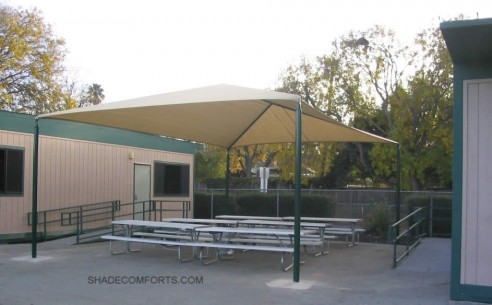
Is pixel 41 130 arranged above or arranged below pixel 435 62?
below

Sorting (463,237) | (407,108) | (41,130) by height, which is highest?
(407,108)

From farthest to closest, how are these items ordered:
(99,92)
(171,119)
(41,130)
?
(99,92) < (41,130) < (171,119)

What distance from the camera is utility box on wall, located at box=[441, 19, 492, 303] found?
261 inches

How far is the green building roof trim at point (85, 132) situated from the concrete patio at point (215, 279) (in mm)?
2870

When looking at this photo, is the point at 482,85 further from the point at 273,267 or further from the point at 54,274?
the point at 54,274

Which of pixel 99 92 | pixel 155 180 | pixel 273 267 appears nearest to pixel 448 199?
pixel 273 267

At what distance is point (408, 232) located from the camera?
10.3m

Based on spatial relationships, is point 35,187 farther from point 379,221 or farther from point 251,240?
point 379,221

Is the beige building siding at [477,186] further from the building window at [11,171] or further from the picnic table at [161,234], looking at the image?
the building window at [11,171]

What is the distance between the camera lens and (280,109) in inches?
478

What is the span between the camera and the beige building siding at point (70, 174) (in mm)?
12672

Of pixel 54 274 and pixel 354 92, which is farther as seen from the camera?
pixel 354 92

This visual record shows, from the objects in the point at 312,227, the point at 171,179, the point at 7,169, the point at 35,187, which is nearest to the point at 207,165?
the point at 171,179

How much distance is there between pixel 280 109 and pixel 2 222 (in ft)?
21.8
